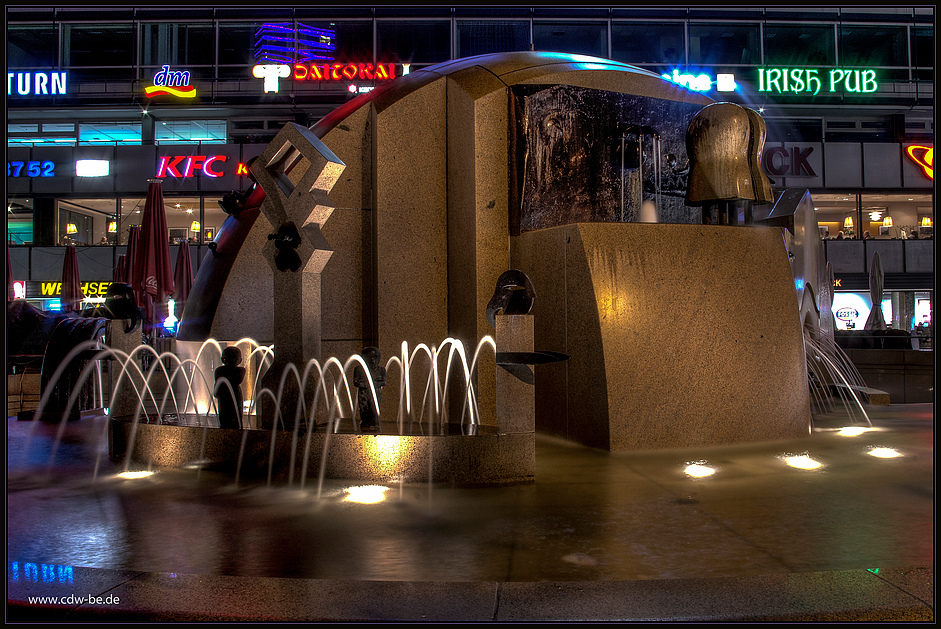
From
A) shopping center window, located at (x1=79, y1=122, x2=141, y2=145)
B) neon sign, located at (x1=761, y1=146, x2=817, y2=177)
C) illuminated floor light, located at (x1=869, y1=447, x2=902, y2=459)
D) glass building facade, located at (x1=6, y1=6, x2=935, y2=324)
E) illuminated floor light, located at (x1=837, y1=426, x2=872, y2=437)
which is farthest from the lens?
shopping center window, located at (x1=79, y1=122, x2=141, y2=145)

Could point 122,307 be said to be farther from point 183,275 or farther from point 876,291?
point 876,291

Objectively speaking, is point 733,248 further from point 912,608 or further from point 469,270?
point 912,608

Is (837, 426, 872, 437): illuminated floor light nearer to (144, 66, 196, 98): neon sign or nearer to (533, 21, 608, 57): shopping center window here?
(533, 21, 608, 57): shopping center window

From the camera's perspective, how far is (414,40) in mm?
31047

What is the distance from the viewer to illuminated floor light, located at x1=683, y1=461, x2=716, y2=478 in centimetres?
633

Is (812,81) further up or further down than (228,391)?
further up

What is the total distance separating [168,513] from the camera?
5.12 metres

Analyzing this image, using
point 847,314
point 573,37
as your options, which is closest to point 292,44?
point 573,37

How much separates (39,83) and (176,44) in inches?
219

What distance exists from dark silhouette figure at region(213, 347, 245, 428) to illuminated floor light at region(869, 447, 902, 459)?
20.3ft

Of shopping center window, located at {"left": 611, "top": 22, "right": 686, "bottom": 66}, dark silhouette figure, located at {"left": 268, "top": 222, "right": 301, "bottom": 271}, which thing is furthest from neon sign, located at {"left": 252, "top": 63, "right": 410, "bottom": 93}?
dark silhouette figure, located at {"left": 268, "top": 222, "right": 301, "bottom": 271}

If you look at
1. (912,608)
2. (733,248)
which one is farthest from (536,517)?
(733,248)

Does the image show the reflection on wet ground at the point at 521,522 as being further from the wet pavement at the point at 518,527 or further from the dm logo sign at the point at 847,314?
the dm logo sign at the point at 847,314

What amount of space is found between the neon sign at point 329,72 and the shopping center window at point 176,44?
393 centimetres
